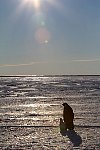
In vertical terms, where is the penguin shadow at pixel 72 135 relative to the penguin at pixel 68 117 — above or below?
below

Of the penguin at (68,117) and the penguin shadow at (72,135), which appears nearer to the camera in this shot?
the penguin shadow at (72,135)

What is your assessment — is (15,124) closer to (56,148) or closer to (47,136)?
(47,136)

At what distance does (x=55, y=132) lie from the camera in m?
18.9

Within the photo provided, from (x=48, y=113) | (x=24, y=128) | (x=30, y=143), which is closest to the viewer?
(x=30, y=143)

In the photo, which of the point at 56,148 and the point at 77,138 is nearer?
the point at 56,148

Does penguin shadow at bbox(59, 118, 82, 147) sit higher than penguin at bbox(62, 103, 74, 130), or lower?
lower

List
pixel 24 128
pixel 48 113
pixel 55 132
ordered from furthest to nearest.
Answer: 1. pixel 48 113
2. pixel 24 128
3. pixel 55 132

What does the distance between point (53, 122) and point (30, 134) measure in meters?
4.14

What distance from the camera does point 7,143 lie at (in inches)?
645

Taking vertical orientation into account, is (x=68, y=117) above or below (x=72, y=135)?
above

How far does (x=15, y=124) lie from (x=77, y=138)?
17.7 ft

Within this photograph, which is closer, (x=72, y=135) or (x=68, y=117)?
(x=72, y=135)

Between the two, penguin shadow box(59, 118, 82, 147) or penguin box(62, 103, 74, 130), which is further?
penguin box(62, 103, 74, 130)

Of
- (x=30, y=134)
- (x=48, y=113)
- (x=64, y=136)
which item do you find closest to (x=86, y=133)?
(x=64, y=136)
